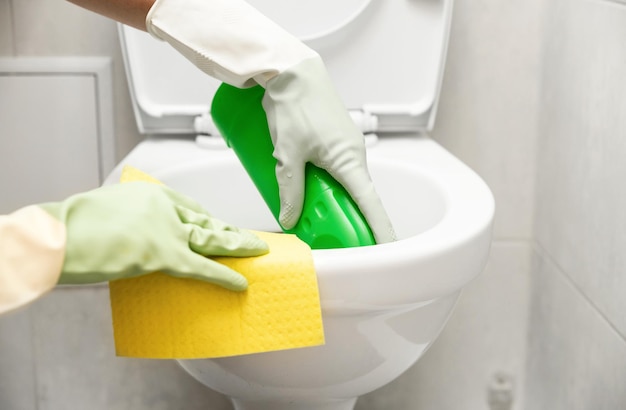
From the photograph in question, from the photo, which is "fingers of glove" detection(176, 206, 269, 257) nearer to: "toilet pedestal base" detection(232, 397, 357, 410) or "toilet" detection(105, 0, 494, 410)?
"toilet" detection(105, 0, 494, 410)

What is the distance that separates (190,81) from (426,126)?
0.29 metres

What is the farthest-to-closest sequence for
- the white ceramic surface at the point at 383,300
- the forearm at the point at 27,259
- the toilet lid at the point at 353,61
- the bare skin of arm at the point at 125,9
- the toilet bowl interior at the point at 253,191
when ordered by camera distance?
the toilet lid at the point at 353,61, the toilet bowl interior at the point at 253,191, the bare skin of arm at the point at 125,9, the white ceramic surface at the point at 383,300, the forearm at the point at 27,259

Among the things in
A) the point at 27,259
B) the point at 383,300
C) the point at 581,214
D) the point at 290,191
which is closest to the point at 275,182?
the point at 290,191

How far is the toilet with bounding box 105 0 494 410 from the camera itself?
1.90 feet

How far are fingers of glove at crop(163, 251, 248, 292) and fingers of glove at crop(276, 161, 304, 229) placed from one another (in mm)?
147

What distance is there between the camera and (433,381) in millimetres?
1172

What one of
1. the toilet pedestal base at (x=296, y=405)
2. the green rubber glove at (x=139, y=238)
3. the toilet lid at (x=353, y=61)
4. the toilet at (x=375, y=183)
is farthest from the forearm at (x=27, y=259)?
the toilet lid at (x=353, y=61)

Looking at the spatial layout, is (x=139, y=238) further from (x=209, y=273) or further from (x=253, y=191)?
(x=253, y=191)

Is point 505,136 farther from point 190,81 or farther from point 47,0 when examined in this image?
point 47,0

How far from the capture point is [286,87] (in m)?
0.65

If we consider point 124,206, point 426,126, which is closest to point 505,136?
point 426,126

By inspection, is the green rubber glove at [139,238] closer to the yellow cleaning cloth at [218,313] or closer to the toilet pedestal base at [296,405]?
the yellow cleaning cloth at [218,313]

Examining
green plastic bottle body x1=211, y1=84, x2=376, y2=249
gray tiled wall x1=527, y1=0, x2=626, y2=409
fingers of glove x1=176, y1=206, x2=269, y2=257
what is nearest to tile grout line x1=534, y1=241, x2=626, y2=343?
gray tiled wall x1=527, y1=0, x2=626, y2=409

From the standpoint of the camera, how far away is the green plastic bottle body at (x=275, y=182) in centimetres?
63
